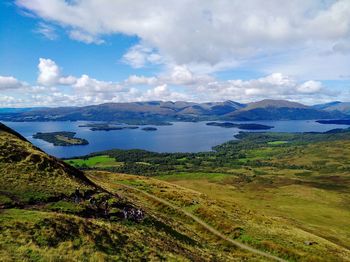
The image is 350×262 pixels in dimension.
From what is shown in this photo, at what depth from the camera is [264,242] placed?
58.1 metres

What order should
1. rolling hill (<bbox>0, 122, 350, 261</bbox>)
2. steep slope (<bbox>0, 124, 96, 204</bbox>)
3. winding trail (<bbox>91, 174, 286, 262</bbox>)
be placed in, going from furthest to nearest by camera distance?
winding trail (<bbox>91, 174, 286, 262</bbox>), steep slope (<bbox>0, 124, 96, 204</bbox>), rolling hill (<bbox>0, 122, 350, 261</bbox>)

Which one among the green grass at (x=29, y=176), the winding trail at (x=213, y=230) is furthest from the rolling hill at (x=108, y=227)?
the green grass at (x=29, y=176)

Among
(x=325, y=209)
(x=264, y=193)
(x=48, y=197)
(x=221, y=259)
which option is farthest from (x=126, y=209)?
(x=264, y=193)

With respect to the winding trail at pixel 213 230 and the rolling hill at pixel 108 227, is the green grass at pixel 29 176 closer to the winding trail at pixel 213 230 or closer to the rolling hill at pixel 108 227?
the rolling hill at pixel 108 227

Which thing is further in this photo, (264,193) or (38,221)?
(264,193)

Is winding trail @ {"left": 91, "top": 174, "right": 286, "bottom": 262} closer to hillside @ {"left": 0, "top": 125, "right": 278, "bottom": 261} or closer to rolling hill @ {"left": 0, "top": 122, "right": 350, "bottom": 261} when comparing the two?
rolling hill @ {"left": 0, "top": 122, "right": 350, "bottom": 261}

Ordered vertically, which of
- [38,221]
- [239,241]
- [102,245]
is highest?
[38,221]

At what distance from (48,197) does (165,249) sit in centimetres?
1812

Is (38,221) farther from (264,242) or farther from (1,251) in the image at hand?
(264,242)

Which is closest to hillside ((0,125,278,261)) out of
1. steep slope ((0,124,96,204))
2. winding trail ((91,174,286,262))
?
steep slope ((0,124,96,204))

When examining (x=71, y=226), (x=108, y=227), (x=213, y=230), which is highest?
(x=71, y=226)

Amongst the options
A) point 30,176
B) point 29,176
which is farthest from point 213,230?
point 29,176

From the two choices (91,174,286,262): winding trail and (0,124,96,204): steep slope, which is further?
(91,174,286,262): winding trail

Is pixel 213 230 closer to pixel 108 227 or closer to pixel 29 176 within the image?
pixel 108 227
